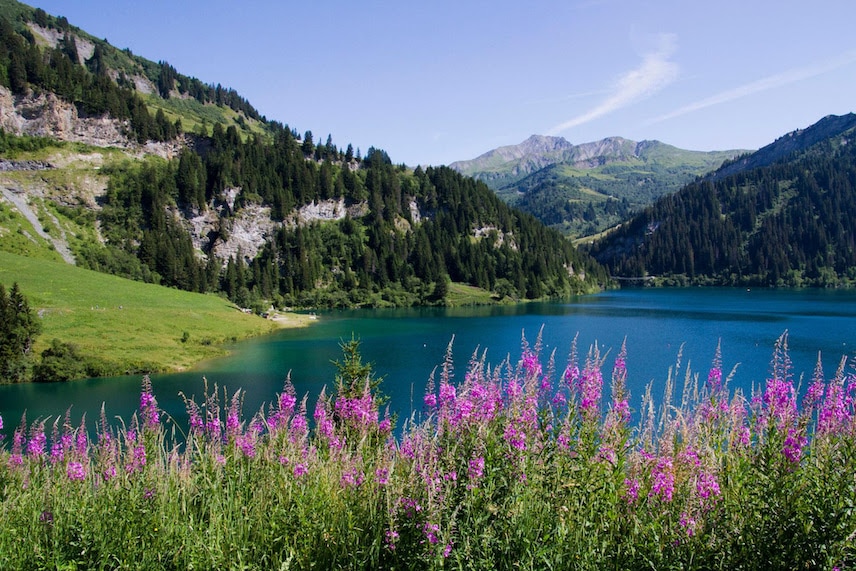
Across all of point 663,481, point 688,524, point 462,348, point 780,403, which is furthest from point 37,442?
point 462,348

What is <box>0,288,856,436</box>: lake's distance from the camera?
43281 millimetres

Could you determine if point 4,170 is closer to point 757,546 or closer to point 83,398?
point 83,398

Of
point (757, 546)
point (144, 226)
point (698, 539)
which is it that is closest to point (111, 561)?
point (698, 539)

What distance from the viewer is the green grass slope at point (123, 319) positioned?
192 ft

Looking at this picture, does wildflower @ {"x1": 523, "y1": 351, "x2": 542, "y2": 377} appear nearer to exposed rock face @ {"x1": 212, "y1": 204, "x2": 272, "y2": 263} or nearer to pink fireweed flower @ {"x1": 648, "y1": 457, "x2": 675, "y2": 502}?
pink fireweed flower @ {"x1": 648, "y1": 457, "x2": 675, "y2": 502}

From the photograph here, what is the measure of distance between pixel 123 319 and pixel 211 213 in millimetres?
93439

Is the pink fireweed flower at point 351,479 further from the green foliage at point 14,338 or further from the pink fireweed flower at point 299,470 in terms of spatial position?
the green foliage at point 14,338

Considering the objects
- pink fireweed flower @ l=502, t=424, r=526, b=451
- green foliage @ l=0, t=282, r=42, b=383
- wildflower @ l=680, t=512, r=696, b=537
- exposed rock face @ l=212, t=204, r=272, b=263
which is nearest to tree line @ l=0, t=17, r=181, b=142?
exposed rock face @ l=212, t=204, r=272, b=263

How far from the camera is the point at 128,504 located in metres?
5.87

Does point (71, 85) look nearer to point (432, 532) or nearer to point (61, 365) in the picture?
point (61, 365)

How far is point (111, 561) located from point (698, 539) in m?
5.87

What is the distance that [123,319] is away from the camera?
67562mm

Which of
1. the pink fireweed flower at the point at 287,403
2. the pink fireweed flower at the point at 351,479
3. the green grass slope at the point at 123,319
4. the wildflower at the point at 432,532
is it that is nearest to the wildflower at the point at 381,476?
the pink fireweed flower at the point at 351,479

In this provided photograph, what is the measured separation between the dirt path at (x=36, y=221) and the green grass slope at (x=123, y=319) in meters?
16.9
